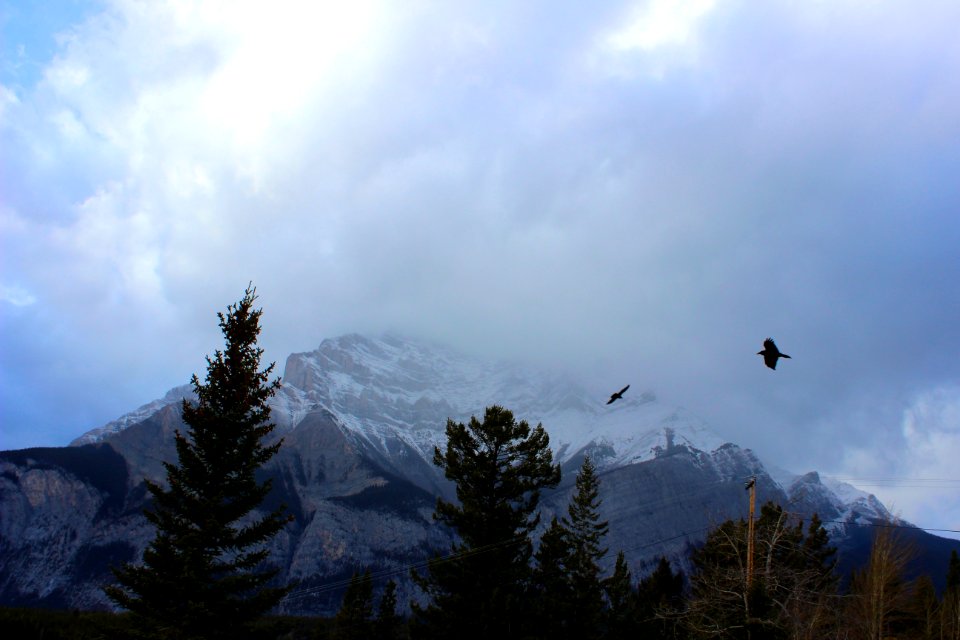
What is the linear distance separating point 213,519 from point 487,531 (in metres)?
12.2

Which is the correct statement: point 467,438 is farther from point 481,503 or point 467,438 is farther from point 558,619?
point 558,619

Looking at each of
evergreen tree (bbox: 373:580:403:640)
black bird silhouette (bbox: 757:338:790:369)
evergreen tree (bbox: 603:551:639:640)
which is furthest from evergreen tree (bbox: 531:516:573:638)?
black bird silhouette (bbox: 757:338:790:369)

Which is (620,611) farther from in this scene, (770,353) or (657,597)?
(770,353)

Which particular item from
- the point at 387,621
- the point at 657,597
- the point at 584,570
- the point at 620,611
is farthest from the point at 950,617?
the point at 387,621

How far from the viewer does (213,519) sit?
18.6 m

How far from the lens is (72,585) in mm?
142125

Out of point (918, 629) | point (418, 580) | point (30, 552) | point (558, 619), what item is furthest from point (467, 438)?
point (30, 552)

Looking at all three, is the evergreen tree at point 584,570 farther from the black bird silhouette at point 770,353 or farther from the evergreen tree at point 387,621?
the black bird silhouette at point 770,353

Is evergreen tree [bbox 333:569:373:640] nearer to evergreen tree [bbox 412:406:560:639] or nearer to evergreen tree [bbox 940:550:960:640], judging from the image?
evergreen tree [bbox 412:406:560:639]

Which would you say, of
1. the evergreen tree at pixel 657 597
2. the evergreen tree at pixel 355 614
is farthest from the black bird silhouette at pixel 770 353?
the evergreen tree at pixel 355 614

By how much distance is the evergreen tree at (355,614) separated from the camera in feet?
163

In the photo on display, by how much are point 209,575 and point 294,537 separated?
161879 mm

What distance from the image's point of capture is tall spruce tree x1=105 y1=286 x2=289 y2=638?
58.7 ft

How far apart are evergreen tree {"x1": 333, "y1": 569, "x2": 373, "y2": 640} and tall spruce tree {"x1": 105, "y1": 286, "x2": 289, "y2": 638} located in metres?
31.7
